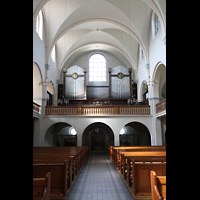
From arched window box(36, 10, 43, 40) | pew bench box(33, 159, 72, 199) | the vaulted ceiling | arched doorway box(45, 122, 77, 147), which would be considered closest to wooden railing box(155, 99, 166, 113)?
the vaulted ceiling

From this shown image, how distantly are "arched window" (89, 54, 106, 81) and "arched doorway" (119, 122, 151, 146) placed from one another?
648 cm

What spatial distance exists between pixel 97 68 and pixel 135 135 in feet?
29.6

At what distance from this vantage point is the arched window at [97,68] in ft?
82.8

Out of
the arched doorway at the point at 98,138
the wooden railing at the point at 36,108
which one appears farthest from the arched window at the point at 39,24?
the arched doorway at the point at 98,138

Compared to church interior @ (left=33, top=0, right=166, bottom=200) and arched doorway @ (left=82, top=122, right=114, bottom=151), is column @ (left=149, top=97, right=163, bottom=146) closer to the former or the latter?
church interior @ (left=33, top=0, right=166, bottom=200)

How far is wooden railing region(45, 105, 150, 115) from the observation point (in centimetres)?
1778

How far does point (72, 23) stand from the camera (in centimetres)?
1736

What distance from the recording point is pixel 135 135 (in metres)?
23.5

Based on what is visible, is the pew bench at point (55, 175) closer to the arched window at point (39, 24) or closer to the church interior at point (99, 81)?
the church interior at point (99, 81)

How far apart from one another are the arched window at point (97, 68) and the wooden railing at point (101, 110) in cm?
787

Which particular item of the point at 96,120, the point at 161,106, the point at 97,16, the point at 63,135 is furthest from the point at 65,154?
the point at 63,135
